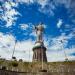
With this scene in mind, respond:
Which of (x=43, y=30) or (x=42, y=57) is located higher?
(x=43, y=30)

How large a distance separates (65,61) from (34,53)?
64.4 feet

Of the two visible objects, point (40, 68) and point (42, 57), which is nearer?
point (40, 68)

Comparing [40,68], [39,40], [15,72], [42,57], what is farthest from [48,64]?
[39,40]

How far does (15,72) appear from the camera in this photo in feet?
159

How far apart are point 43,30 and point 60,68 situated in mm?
27871

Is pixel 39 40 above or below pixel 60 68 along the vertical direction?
above

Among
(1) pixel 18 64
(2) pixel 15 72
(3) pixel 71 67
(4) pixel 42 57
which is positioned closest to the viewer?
(2) pixel 15 72

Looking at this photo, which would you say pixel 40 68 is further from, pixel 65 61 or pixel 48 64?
pixel 65 61

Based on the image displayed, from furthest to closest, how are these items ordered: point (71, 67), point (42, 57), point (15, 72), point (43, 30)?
point (43, 30) < point (42, 57) < point (71, 67) < point (15, 72)

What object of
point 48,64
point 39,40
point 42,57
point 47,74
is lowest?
point 47,74

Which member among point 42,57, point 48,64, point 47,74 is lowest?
point 47,74

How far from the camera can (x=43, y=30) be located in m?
78.1

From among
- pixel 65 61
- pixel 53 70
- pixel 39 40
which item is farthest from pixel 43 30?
pixel 53 70

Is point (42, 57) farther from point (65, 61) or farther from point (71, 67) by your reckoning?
point (71, 67)
